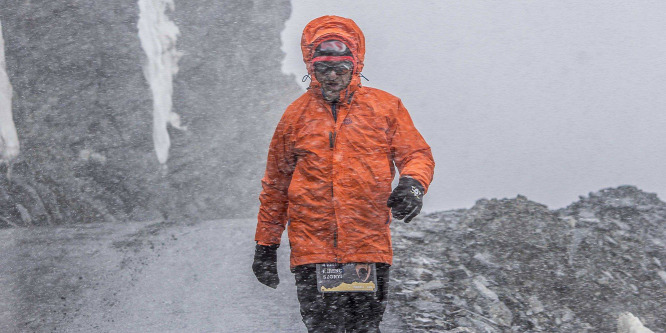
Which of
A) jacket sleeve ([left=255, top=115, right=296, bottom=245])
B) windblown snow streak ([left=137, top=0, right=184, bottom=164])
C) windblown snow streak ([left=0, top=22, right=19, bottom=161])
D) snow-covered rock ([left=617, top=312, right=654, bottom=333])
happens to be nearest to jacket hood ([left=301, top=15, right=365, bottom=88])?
jacket sleeve ([left=255, top=115, right=296, bottom=245])

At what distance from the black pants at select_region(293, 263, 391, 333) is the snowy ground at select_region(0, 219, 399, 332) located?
1.83 metres

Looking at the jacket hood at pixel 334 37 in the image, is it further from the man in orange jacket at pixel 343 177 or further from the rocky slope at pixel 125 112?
the rocky slope at pixel 125 112

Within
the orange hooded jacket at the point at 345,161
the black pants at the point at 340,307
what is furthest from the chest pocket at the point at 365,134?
the black pants at the point at 340,307

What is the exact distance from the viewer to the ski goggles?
258 centimetres

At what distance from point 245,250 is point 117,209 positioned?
4.51m

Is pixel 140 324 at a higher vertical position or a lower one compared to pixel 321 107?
lower

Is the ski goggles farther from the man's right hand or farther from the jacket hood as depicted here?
the man's right hand

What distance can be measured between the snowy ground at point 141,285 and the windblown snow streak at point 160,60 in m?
3.11

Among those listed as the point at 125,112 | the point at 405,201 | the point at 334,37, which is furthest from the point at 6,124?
the point at 405,201

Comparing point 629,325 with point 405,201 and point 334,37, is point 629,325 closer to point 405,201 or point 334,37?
point 405,201

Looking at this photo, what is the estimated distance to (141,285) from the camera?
614 centimetres

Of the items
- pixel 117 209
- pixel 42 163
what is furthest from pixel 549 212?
pixel 42 163

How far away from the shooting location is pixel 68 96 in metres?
11.5

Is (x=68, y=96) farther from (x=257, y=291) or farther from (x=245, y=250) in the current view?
(x=257, y=291)
